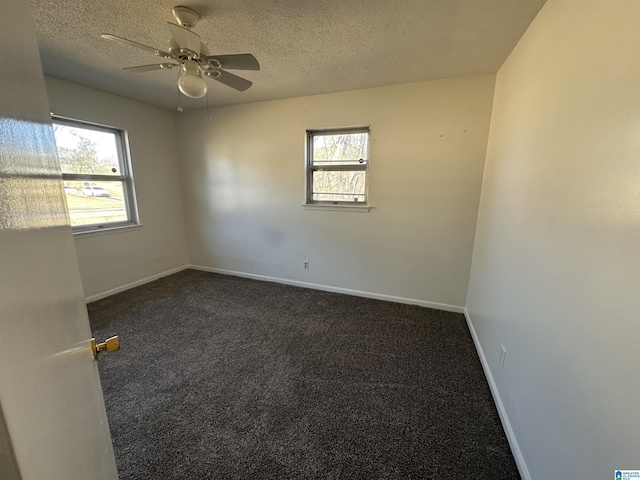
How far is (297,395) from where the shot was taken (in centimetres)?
173

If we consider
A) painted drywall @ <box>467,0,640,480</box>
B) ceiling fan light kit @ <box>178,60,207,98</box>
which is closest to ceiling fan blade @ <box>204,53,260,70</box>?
ceiling fan light kit @ <box>178,60,207,98</box>

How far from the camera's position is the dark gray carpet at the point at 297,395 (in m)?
1.31

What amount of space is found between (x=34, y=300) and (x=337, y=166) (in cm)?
303

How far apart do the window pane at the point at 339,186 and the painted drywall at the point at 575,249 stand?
5.35ft

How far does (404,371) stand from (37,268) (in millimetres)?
2128

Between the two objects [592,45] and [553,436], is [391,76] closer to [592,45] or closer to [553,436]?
[592,45]

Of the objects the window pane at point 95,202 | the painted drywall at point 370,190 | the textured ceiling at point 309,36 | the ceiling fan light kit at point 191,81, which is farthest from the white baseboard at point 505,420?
the window pane at point 95,202

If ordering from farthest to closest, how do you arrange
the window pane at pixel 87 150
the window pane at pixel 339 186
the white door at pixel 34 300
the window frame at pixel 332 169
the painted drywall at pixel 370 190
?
the window pane at pixel 339 186
the window frame at pixel 332 169
the window pane at pixel 87 150
the painted drywall at pixel 370 190
the white door at pixel 34 300

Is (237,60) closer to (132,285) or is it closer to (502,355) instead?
(502,355)

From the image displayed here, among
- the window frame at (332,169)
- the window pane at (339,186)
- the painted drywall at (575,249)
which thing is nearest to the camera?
the painted drywall at (575,249)

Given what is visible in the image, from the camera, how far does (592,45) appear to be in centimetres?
100

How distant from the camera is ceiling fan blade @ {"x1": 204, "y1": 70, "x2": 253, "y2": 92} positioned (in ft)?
5.87

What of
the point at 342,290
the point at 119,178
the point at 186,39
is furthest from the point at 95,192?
the point at 342,290

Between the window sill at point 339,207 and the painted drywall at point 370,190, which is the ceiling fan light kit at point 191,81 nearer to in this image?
the painted drywall at point 370,190
